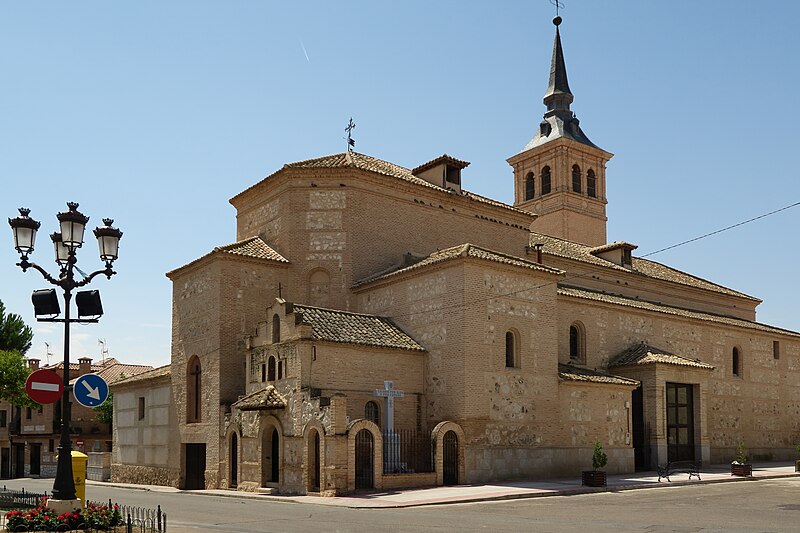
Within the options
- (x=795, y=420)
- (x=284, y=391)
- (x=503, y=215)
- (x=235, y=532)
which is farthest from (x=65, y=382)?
(x=795, y=420)

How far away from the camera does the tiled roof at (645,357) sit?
3338 cm

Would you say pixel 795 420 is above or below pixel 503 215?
below

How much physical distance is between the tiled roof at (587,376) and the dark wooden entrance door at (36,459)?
→ 3971 centimetres

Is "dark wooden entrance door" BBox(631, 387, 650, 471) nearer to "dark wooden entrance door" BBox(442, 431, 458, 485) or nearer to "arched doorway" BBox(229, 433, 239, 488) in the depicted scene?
"dark wooden entrance door" BBox(442, 431, 458, 485)

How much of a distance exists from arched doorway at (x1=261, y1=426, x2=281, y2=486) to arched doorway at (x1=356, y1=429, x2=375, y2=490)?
3388mm

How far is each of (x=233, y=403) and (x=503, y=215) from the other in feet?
48.3

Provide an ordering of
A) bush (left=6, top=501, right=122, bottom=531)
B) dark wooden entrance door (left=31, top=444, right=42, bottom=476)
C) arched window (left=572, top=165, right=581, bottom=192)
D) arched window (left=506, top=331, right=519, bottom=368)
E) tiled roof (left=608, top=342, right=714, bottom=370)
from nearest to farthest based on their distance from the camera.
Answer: bush (left=6, top=501, right=122, bottom=531)
arched window (left=506, top=331, right=519, bottom=368)
tiled roof (left=608, top=342, right=714, bottom=370)
arched window (left=572, top=165, right=581, bottom=192)
dark wooden entrance door (left=31, top=444, right=42, bottom=476)

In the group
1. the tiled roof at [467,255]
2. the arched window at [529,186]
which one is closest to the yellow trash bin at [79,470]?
the tiled roof at [467,255]

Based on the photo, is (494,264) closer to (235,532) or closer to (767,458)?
(235,532)

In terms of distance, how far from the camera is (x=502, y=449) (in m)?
26.8

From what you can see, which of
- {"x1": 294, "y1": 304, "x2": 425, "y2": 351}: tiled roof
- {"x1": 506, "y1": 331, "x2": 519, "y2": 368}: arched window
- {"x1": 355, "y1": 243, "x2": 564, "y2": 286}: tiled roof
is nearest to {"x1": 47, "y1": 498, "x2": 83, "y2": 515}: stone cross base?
{"x1": 294, "y1": 304, "x2": 425, "y2": 351}: tiled roof

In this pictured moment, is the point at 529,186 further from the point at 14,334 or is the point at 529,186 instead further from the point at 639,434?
the point at 14,334

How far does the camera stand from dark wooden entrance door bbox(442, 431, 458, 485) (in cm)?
2562

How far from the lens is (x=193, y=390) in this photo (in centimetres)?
Result: 3156
